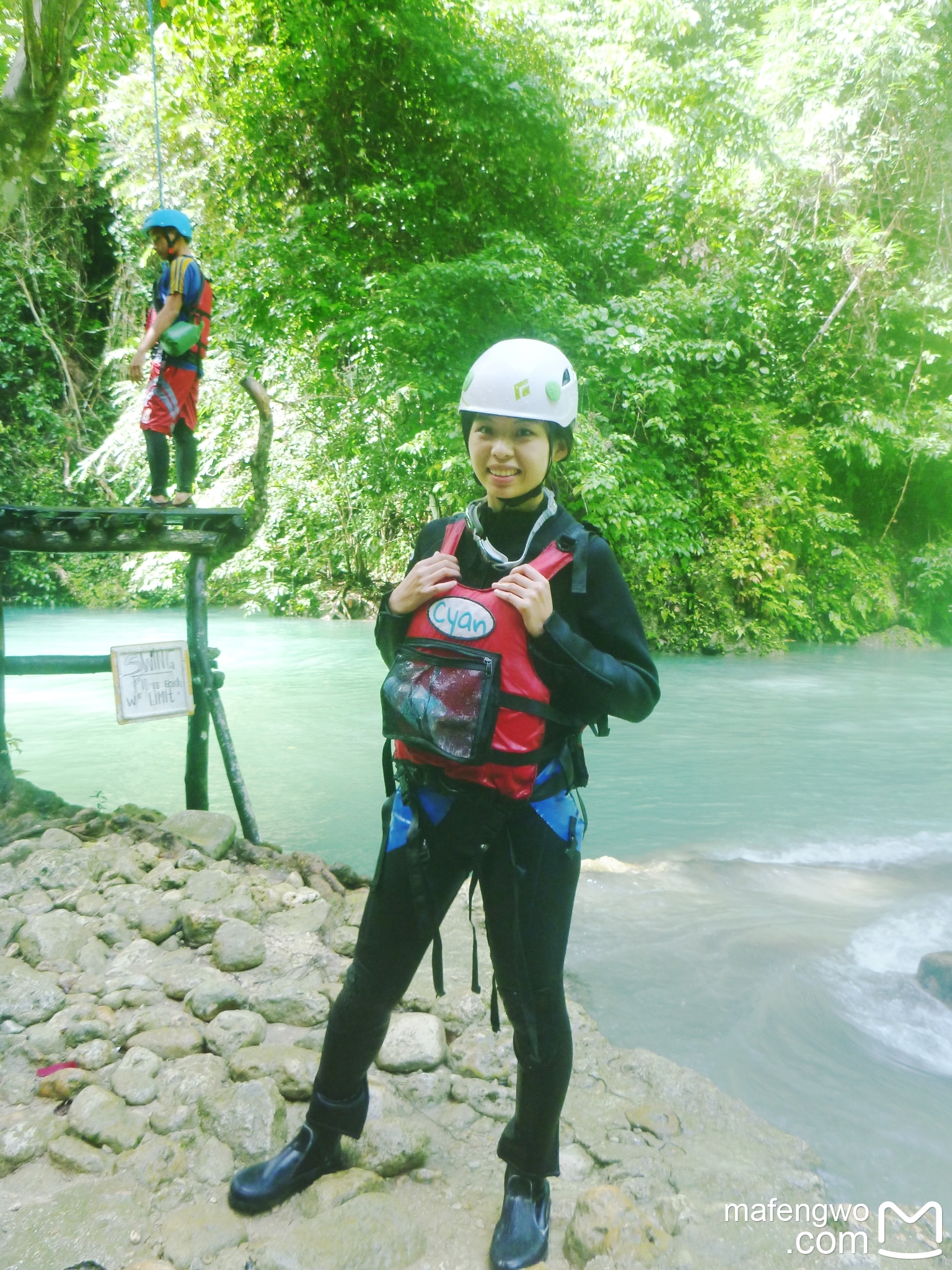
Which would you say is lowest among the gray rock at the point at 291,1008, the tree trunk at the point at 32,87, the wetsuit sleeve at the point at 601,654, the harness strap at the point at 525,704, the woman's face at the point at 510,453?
the gray rock at the point at 291,1008

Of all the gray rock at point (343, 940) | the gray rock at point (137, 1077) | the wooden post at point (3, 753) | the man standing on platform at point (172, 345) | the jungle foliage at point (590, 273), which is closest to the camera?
the gray rock at point (137, 1077)

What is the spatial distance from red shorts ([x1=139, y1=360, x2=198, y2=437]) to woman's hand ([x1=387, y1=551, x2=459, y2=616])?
305 centimetres

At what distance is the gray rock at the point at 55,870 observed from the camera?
313cm

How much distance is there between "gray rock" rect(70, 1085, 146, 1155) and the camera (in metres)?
1.96

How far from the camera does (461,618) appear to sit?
5.34 ft

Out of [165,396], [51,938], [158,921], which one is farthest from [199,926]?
[165,396]

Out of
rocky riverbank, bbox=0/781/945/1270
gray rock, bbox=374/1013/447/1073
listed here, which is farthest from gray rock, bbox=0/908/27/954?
gray rock, bbox=374/1013/447/1073

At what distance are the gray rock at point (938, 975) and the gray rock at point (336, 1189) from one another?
2.44 meters

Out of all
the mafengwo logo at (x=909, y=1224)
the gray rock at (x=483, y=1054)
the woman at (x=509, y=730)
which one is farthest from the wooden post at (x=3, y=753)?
the mafengwo logo at (x=909, y=1224)

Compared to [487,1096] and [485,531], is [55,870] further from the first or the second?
[485,531]

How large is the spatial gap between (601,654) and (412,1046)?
145 cm

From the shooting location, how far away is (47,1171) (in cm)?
188

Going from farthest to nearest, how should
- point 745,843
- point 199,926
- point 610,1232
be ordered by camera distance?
point 745,843 → point 199,926 → point 610,1232

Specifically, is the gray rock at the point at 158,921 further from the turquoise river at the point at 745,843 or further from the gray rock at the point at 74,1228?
the turquoise river at the point at 745,843
